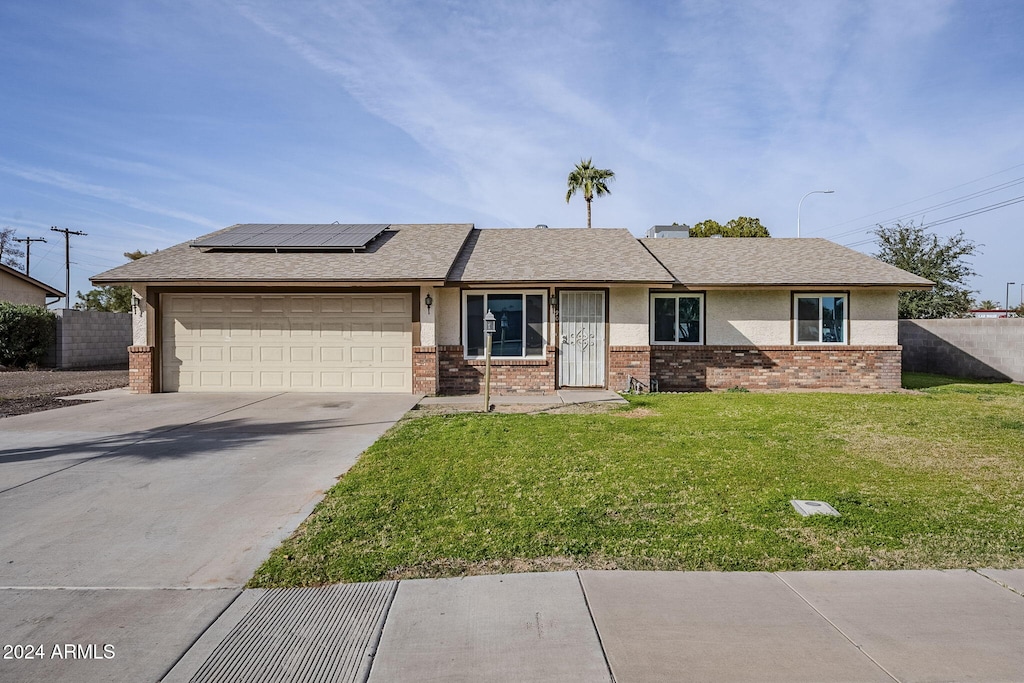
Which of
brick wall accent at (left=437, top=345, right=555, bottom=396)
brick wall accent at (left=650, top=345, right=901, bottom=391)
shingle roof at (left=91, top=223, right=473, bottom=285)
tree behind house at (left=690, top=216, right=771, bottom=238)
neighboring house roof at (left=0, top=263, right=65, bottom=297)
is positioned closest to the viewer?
shingle roof at (left=91, top=223, right=473, bottom=285)

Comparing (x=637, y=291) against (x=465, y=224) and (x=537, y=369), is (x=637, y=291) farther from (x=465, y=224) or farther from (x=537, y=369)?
(x=465, y=224)

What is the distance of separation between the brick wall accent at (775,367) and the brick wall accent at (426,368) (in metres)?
5.34

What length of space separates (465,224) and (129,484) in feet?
43.2

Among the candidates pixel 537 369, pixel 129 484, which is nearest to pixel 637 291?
pixel 537 369

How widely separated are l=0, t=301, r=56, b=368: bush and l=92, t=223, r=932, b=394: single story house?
8.60 meters

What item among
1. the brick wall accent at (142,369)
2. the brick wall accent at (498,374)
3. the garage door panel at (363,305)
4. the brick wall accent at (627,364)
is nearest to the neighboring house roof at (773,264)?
the brick wall accent at (627,364)

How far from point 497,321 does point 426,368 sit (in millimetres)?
1986

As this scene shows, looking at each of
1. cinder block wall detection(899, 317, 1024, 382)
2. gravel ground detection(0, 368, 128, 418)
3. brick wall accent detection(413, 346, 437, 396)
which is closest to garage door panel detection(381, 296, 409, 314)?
brick wall accent detection(413, 346, 437, 396)

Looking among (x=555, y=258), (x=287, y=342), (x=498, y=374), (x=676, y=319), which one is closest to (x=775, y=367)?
(x=676, y=319)

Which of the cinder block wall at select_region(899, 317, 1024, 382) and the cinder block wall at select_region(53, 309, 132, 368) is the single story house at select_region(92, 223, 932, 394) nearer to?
the cinder block wall at select_region(899, 317, 1024, 382)

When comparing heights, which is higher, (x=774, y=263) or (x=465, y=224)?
(x=465, y=224)

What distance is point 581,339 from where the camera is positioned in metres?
13.8

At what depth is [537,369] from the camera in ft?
44.8

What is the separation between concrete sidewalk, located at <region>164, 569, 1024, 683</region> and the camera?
116 inches
